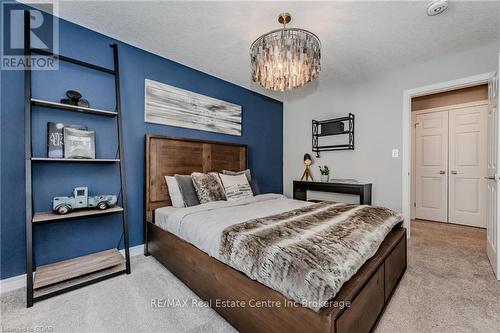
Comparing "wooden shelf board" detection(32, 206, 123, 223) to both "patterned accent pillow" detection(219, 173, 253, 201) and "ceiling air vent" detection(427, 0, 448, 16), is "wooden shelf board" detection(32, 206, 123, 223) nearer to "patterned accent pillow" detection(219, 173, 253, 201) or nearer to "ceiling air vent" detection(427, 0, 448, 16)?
"patterned accent pillow" detection(219, 173, 253, 201)

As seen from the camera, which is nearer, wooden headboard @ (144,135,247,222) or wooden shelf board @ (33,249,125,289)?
wooden shelf board @ (33,249,125,289)

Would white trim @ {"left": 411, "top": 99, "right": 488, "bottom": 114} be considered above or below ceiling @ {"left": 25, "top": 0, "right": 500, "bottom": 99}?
below

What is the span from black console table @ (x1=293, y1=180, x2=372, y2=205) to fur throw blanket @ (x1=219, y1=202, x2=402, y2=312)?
1484 mm

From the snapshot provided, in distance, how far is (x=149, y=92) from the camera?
8.87 ft

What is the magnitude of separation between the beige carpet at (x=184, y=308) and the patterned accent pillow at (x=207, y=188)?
84 cm

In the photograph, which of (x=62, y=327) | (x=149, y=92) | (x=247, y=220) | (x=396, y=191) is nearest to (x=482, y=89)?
(x=396, y=191)

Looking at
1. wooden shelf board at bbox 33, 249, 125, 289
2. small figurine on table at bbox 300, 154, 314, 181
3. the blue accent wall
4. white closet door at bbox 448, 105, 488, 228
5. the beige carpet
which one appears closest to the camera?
the beige carpet

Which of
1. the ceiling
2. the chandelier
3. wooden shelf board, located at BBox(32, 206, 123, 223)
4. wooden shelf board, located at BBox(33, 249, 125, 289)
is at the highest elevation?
the ceiling

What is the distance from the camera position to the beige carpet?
1.41 metres

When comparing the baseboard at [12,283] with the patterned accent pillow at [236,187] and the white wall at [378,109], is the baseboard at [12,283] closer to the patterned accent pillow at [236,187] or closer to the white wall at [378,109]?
the patterned accent pillow at [236,187]

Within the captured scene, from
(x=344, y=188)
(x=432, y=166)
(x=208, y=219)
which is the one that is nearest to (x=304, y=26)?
(x=208, y=219)

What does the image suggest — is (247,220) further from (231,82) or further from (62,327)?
(231,82)

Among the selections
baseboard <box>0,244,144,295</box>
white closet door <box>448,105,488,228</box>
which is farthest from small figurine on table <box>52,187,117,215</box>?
white closet door <box>448,105,488,228</box>

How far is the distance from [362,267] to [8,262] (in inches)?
109
